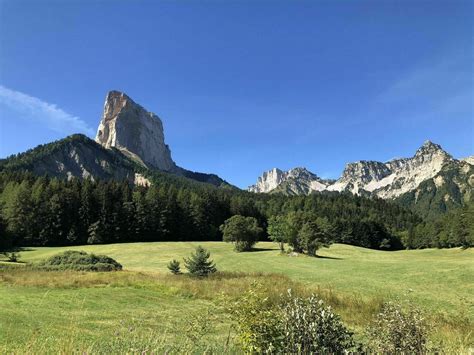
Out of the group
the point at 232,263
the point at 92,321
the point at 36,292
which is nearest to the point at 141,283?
the point at 36,292

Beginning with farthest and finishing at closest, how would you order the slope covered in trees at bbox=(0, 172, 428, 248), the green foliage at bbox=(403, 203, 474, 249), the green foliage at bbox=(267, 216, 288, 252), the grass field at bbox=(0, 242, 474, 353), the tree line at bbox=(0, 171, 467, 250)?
the green foliage at bbox=(403, 203, 474, 249) → the slope covered in trees at bbox=(0, 172, 428, 248) → the tree line at bbox=(0, 171, 467, 250) → the green foliage at bbox=(267, 216, 288, 252) → the grass field at bbox=(0, 242, 474, 353)

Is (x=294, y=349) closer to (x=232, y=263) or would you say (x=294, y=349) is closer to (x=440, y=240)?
(x=232, y=263)

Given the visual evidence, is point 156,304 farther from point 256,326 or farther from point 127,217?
point 127,217

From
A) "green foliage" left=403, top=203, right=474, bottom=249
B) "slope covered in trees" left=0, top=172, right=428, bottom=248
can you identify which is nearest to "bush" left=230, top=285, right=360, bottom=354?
"slope covered in trees" left=0, top=172, right=428, bottom=248

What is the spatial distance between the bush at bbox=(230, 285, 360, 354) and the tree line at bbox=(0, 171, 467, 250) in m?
67.4

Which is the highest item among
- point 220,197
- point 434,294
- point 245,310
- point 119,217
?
point 220,197

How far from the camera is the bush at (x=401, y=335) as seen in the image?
30.2 ft

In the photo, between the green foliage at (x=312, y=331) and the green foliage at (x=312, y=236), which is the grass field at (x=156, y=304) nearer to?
the green foliage at (x=312, y=331)

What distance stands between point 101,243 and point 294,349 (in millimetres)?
96740

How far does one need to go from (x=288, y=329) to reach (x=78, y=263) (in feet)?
133

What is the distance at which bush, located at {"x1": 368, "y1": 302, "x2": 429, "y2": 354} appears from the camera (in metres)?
9.21

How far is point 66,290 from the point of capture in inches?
1017

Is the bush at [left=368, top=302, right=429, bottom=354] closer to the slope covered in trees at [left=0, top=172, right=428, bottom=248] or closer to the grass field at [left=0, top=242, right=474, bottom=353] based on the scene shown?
the grass field at [left=0, top=242, right=474, bottom=353]

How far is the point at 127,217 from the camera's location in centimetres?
10544
